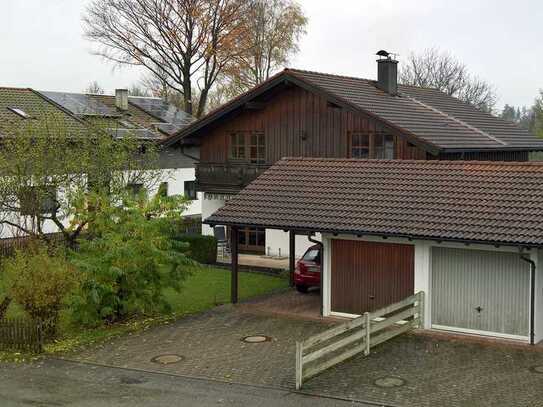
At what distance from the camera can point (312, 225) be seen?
64.0 feet

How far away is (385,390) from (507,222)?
5373 mm

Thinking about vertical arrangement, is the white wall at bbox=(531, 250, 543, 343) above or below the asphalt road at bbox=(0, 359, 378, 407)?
above

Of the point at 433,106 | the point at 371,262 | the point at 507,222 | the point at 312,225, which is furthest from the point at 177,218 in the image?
the point at 433,106

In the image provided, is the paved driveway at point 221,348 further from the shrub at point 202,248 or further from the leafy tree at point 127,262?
the shrub at point 202,248

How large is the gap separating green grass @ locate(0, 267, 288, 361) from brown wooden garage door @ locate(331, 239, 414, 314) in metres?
4.01

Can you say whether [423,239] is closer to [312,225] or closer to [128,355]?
[312,225]

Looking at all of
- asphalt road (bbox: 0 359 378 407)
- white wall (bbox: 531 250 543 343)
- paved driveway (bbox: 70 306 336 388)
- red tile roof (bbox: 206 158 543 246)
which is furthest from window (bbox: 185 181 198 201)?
white wall (bbox: 531 250 543 343)

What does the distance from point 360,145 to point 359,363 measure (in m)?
13.3

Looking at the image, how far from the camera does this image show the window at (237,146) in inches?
1224

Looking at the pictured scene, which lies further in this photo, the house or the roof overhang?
the roof overhang

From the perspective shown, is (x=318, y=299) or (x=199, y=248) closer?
(x=318, y=299)

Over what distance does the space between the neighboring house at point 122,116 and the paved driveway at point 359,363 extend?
1451 cm

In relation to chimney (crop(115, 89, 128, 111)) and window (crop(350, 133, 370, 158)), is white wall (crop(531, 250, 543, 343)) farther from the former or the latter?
chimney (crop(115, 89, 128, 111))

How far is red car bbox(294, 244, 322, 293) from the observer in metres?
22.4
